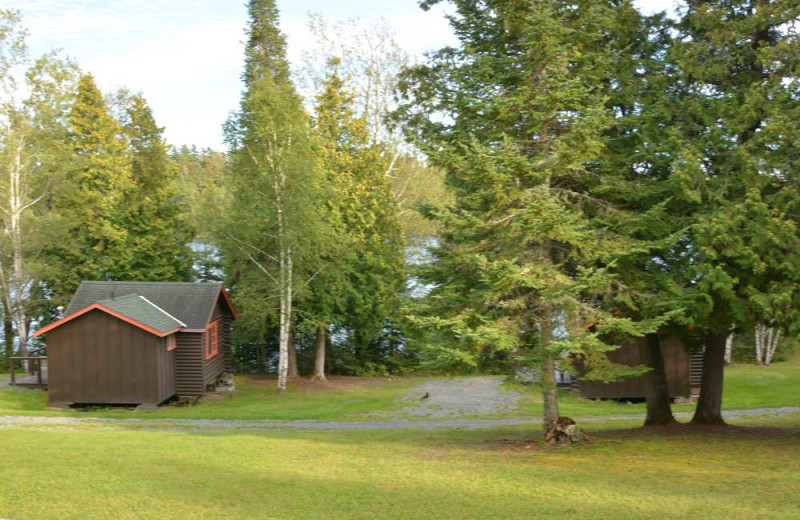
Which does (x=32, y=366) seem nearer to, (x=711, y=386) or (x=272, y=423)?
(x=272, y=423)

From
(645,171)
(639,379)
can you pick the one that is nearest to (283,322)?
(639,379)

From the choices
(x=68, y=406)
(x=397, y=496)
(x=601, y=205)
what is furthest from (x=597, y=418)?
(x=68, y=406)

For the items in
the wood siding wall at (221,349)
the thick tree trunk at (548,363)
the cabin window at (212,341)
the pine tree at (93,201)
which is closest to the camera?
the thick tree trunk at (548,363)

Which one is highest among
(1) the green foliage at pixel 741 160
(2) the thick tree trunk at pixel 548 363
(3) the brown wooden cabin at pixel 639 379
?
(1) the green foliage at pixel 741 160

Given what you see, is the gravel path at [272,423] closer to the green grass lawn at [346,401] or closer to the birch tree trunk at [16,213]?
the green grass lawn at [346,401]

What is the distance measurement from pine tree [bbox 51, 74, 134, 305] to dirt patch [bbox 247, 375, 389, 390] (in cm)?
872

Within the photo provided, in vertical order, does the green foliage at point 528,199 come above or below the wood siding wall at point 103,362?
above

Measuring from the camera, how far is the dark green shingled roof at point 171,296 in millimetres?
27234

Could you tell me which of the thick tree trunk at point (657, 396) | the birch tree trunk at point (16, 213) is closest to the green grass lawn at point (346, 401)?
the thick tree trunk at point (657, 396)

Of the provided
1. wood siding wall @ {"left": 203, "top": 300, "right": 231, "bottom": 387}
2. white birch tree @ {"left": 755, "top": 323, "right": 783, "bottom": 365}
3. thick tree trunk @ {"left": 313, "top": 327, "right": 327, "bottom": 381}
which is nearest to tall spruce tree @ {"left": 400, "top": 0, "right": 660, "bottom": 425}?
wood siding wall @ {"left": 203, "top": 300, "right": 231, "bottom": 387}

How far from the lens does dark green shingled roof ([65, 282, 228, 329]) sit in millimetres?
27234

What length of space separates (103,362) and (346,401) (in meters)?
8.91

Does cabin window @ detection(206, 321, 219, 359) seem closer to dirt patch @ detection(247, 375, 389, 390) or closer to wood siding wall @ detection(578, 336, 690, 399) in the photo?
dirt patch @ detection(247, 375, 389, 390)

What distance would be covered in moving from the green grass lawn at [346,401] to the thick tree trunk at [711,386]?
5986 millimetres
